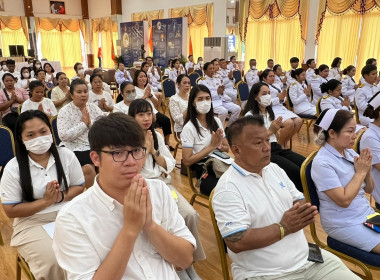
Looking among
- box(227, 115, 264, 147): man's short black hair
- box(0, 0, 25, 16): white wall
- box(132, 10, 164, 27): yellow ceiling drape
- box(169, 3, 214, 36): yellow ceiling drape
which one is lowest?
box(227, 115, 264, 147): man's short black hair

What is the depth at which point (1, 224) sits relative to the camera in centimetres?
307

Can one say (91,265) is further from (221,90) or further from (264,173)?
(221,90)

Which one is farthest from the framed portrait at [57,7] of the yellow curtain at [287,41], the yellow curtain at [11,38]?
the yellow curtain at [287,41]

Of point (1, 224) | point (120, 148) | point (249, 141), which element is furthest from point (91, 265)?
point (1, 224)

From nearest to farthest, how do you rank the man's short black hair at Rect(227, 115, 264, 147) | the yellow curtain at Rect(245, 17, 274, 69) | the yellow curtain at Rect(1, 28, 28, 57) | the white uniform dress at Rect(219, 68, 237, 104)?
the man's short black hair at Rect(227, 115, 264, 147)
the white uniform dress at Rect(219, 68, 237, 104)
the yellow curtain at Rect(245, 17, 274, 69)
the yellow curtain at Rect(1, 28, 28, 57)

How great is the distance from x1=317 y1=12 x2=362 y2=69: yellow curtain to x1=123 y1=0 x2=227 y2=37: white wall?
3.96 metres

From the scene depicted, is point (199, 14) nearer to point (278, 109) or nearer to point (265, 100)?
point (278, 109)

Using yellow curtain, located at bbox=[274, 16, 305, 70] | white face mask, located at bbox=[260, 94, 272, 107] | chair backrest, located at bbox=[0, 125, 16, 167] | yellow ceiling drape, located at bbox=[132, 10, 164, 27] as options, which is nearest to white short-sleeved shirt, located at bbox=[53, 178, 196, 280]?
chair backrest, located at bbox=[0, 125, 16, 167]

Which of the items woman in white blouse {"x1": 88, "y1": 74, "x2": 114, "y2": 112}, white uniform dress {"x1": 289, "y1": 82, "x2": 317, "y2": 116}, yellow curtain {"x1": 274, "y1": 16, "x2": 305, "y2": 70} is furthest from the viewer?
yellow curtain {"x1": 274, "y1": 16, "x2": 305, "y2": 70}

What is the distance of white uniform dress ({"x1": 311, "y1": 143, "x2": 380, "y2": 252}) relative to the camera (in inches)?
71.2

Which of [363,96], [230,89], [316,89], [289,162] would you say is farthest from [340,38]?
[289,162]

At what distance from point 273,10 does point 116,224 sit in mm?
10681

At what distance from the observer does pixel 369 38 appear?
27.8ft

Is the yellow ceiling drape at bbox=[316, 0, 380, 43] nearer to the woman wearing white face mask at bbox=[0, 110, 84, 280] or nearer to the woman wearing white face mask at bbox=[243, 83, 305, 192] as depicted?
the woman wearing white face mask at bbox=[243, 83, 305, 192]
